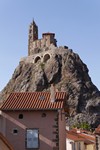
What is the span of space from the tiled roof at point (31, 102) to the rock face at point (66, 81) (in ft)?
209

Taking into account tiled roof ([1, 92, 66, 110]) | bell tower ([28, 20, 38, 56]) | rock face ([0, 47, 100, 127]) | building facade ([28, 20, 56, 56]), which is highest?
bell tower ([28, 20, 38, 56])

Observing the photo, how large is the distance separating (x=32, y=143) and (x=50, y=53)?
8380 cm

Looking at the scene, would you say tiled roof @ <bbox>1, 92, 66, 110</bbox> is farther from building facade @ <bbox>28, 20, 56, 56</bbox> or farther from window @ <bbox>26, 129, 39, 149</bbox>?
building facade @ <bbox>28, 20, 56, 56</bbox>

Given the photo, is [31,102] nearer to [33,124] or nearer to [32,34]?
[33,124]

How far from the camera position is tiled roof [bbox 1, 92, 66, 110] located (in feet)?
95.3

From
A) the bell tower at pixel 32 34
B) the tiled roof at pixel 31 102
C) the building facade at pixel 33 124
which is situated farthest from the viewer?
the bell tower at pixel 32 34

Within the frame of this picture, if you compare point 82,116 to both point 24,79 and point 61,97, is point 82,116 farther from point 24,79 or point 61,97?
point 61,97

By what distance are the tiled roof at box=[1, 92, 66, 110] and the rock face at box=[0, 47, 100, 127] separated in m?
63.8

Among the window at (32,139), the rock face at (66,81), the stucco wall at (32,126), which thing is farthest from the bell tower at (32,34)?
the window at (32,139)

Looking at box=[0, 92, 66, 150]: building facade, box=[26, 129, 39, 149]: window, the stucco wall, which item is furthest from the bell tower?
box=[26, 129, 39, 149]: window

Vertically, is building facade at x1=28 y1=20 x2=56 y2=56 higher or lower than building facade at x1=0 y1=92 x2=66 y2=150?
higher

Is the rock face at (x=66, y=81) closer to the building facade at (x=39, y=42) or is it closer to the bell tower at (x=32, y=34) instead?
the building facade at (x=39, y=42)

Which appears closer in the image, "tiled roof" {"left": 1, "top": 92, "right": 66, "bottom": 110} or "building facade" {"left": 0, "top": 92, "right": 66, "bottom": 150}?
"building facade" {"left": 0, "top": 92, "right": 66, "bottom": 150}

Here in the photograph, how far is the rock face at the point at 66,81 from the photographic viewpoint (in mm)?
98812
